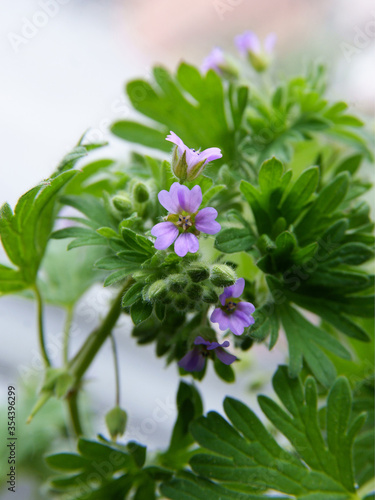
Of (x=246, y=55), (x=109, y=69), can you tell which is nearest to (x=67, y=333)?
(x=246, y=55)

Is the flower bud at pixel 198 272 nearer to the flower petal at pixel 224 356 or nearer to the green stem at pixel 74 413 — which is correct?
the flower petal at pixel 224 356

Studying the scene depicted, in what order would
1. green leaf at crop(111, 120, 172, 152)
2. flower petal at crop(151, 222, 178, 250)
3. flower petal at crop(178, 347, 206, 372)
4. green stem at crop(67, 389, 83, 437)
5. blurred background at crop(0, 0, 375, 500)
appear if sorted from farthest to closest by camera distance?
blurred background at crop(0, 0, 375, 500), green leaf at crop(111, 120, 172, 152), green stem at crop(67, 389, 83, 437), flower petal at crop(178, 347, 206, 372), flower petal at crop(151, 222, 178, 250)

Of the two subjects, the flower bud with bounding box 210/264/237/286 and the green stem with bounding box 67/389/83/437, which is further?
the green stem with bounding box 67/389/83/437

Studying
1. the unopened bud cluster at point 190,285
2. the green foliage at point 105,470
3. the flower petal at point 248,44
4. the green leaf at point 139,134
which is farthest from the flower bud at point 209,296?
the flower petal at point 248,44

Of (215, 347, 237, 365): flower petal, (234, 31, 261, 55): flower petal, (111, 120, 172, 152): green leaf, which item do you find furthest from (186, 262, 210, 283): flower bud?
(234, 31, 261, 55): flower petal

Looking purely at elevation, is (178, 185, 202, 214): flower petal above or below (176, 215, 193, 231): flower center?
above

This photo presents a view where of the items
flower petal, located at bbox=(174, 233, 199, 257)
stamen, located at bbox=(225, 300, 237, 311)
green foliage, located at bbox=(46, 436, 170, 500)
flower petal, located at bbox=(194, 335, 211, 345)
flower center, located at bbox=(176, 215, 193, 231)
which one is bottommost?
green foliage, located at bbox=(46, 436, 170, 500)

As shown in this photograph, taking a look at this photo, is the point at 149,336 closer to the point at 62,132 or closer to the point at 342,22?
the point at 62,132

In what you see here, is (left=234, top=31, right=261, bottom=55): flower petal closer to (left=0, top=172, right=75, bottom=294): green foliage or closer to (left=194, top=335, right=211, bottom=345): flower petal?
(left=0, top=172, right=75, bottom=294): green foliage

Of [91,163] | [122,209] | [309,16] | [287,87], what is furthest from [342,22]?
[122,209]
